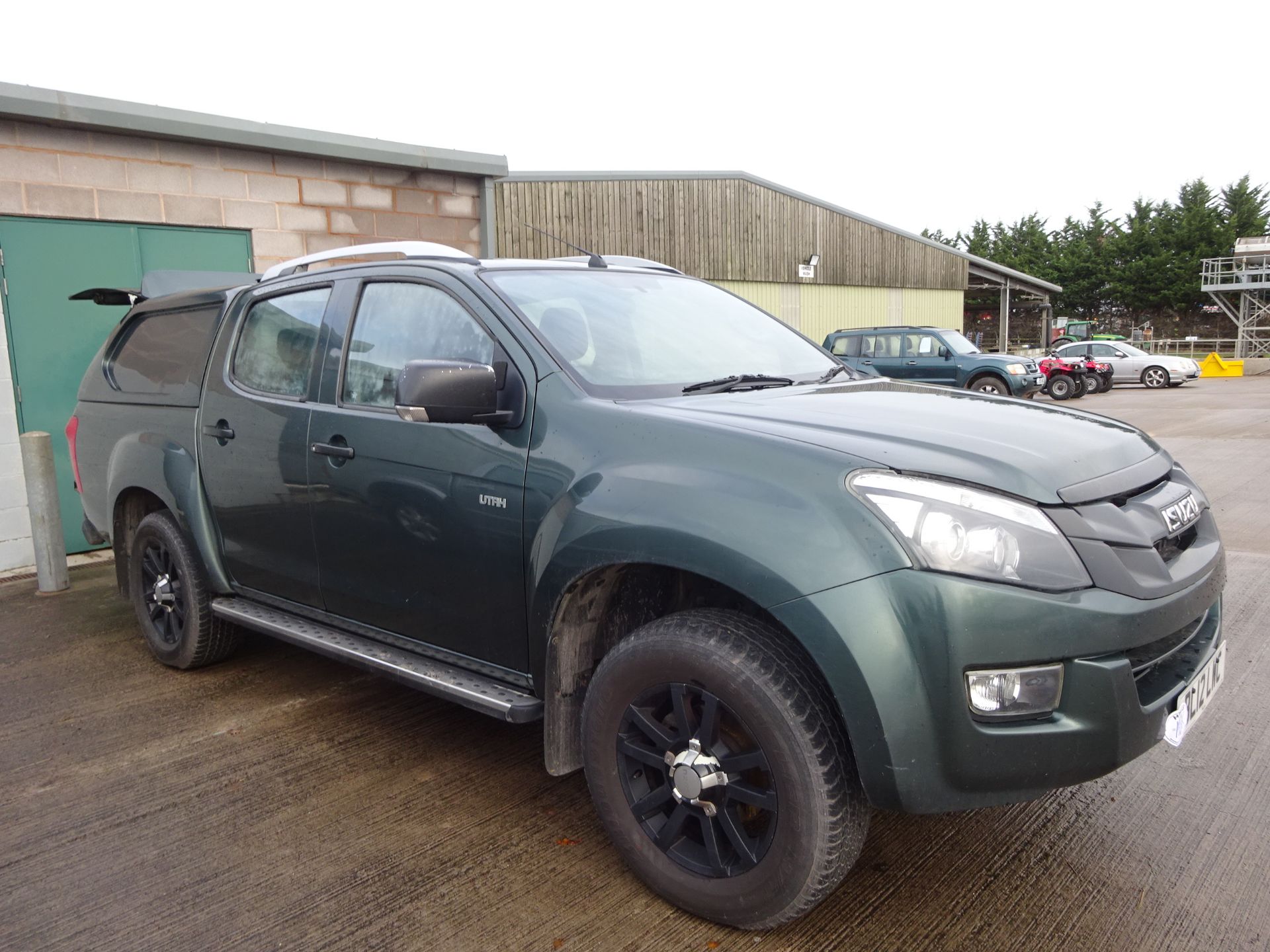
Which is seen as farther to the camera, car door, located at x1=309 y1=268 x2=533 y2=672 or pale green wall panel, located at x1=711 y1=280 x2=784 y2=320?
pale green wall panel, located at x1=711 y1=280 x2=784 y2=320

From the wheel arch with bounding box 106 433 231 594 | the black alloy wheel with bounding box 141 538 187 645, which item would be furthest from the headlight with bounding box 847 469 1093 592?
the black alloy wheel with bounding box 141 538 187 645

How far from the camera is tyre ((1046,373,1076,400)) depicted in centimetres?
2417

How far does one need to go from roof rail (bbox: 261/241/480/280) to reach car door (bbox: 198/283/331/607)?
24cm

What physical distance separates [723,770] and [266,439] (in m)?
2.38

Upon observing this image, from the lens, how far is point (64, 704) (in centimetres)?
423

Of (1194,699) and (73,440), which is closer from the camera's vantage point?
(1194,699)

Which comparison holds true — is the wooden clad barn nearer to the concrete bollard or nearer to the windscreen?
the concrete bollard

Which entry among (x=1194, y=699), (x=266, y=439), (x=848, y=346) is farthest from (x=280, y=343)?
(x=848, y=346)

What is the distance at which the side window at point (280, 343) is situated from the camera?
374 cm

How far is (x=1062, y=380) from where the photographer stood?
24.3m

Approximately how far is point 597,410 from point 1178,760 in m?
2.49

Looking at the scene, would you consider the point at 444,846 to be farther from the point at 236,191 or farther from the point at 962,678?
the point at 236,191

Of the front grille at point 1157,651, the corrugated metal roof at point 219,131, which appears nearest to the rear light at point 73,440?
the corrugated metal roof at point 219,131

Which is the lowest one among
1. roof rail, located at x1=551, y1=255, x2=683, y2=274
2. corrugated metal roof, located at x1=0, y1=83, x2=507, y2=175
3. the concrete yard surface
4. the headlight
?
the concrete yard surface
